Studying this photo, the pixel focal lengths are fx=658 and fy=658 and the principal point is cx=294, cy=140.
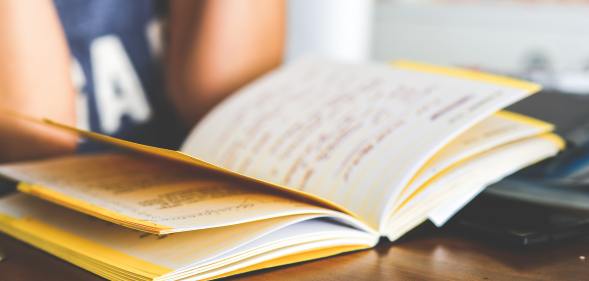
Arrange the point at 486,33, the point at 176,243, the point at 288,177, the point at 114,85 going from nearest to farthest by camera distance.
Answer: the point at 176,243, the point at 288,177, the point at 114,85, the point at 486,33

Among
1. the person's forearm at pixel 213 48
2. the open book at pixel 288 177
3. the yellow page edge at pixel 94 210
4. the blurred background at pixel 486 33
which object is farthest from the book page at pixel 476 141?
the blurred background at pixel 486 33

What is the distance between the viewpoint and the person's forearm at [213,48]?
0.64 metres

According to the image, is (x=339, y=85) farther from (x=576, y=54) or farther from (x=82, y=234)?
(x=576, y=54)

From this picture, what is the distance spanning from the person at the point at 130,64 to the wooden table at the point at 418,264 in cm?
19

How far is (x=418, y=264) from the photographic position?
1.19 ft

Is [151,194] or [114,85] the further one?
[114,85]

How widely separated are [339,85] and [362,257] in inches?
8.1

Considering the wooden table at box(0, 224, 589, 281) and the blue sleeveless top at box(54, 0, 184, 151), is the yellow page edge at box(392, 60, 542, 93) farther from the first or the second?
the blue sleeveless top at box(54, 0, 184, 151)

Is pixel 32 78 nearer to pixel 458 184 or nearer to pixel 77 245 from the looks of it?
pixel 77 245

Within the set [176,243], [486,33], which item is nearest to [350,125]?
[176,243]

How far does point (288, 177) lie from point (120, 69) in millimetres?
291

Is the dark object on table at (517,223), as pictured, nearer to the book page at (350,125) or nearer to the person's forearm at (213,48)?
the book page at (350,125)

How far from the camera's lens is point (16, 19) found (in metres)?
0.54

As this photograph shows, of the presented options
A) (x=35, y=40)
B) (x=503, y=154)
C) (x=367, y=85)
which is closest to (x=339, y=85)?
(x=367, y=85)
